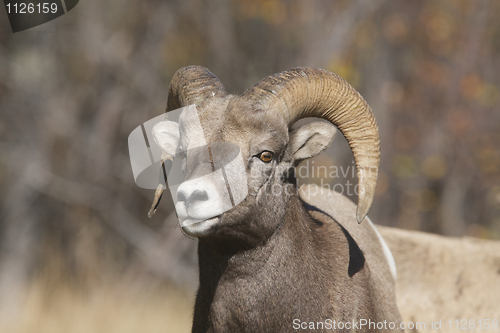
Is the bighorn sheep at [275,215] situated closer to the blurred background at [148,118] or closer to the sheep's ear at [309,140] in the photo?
the sheep's ear at [309,140]

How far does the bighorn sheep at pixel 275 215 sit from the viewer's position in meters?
4.02

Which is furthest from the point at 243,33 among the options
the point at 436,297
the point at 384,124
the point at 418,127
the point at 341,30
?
the point at 436,297

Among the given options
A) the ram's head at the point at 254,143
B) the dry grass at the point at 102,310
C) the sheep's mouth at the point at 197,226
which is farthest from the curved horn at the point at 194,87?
the dry grass at the point at 102,310

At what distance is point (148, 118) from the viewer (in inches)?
479

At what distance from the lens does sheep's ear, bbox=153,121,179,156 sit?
15.6 feet

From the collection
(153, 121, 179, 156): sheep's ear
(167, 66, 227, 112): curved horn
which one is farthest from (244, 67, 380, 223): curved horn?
(153, 121, 179, 156): sheep's ear

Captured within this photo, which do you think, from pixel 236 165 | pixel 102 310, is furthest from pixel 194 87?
pixel 102 310

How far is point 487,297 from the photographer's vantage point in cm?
609

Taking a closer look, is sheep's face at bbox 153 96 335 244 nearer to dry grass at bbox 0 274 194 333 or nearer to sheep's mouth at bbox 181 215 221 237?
sheep's mouth at bbox 181 215 221 237

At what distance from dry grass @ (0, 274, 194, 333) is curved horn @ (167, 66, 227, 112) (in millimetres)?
5660

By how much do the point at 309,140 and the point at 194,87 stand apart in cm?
114

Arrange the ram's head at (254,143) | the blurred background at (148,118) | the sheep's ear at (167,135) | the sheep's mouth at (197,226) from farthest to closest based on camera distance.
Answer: the blurred background at (148,118)
the sheep's ear at (167,135)
the ram's head at (254,143)
the sheep's mouth at (197,226)

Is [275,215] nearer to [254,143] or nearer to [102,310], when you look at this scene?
[254,143]

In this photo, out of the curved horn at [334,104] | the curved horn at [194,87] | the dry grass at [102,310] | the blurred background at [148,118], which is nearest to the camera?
the curved horn at [334,104]
